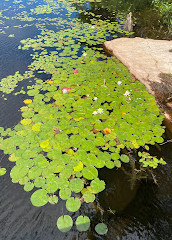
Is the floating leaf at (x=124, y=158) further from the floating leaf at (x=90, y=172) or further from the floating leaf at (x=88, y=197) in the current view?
the floating leaf at (x=88, y=197)

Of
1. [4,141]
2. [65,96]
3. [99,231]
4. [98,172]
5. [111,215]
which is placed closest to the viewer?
[99,231]

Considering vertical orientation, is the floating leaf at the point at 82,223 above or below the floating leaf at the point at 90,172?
below

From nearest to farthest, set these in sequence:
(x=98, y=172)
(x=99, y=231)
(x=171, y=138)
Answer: (x=99, y=231) → (x=98, y=172) → (x=171, y=138)

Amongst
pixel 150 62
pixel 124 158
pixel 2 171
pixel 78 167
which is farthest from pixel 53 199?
pixel 150 62

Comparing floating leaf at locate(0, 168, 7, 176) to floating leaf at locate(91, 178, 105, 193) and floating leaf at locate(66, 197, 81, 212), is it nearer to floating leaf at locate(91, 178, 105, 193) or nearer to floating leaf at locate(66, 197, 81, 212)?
floating leaf at locate(66, 197, 81, 212)

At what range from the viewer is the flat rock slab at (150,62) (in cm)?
445

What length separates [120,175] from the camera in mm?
2809

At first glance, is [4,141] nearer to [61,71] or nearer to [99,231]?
[99,231]

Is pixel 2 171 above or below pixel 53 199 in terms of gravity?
above

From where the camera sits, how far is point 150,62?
214 inches

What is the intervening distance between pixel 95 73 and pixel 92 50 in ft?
5.57

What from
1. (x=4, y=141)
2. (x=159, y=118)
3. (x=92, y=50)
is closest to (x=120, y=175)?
(x=159, y=118)

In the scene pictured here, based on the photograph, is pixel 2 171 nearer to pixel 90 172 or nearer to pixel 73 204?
pixel 73 204

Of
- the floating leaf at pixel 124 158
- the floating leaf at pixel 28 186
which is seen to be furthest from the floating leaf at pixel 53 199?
the floating leaf at pixel 124 158
